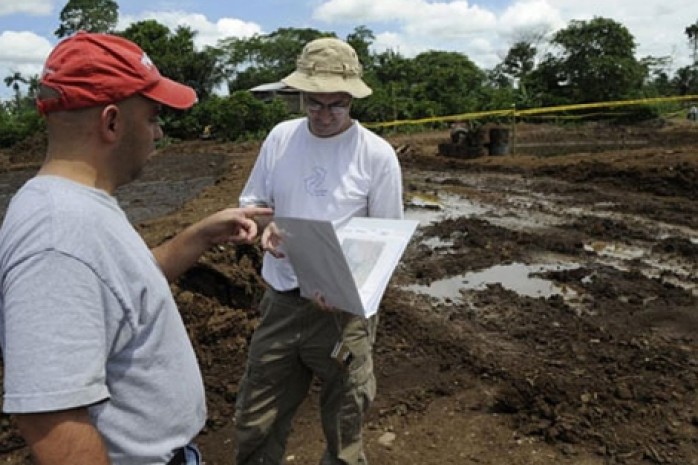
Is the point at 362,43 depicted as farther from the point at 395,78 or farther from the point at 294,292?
the point at 294,292

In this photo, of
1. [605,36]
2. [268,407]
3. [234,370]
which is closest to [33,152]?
[234,370]

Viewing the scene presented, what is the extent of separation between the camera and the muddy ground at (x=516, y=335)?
4.08m

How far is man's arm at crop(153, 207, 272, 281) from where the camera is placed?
2.22 meters

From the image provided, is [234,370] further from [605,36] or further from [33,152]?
[605,36]

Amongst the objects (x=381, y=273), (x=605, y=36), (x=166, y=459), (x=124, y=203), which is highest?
(x=605, y=36)

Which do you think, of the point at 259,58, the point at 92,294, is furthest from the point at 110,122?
the point at 259,58

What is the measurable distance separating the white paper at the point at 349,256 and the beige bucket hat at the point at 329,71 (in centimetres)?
57

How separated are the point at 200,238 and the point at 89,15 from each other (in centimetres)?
4429

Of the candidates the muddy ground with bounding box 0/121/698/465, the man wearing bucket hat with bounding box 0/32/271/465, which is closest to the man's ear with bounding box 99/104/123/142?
the man wearing bucket hat with bounding box 0/32/271/465

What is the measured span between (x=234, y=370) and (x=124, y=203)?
401 inches

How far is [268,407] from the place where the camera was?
3141mm

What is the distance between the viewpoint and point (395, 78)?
4331cm

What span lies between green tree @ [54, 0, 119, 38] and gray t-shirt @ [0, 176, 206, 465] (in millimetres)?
43553

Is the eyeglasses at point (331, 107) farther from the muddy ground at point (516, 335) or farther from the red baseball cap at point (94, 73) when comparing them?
the muddy ground at point (516, 335)
